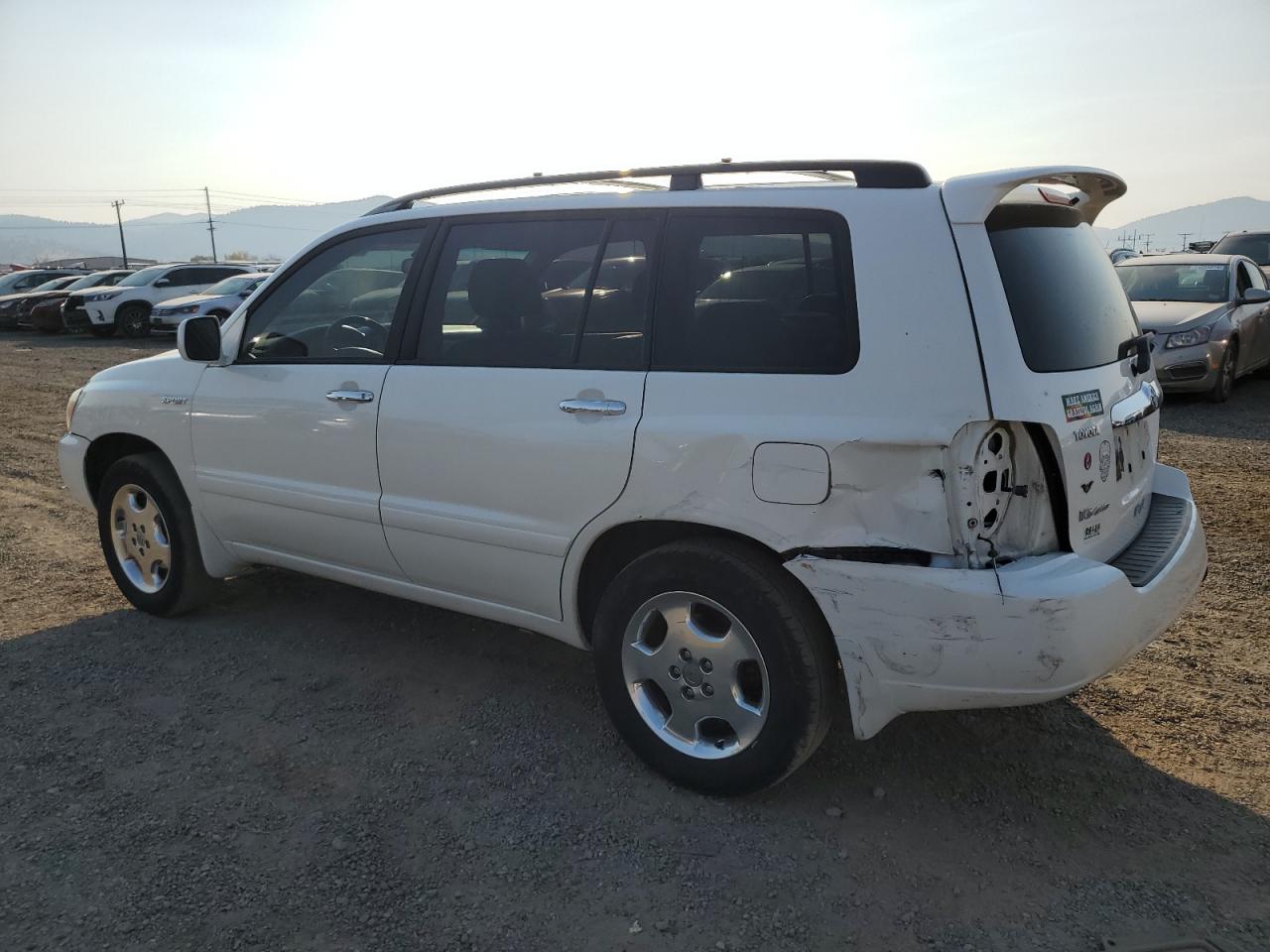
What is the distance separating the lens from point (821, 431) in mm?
2707

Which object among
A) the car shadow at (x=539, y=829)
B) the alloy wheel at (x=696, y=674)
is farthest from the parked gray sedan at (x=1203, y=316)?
the alloy wheel at (x=696, y=674)

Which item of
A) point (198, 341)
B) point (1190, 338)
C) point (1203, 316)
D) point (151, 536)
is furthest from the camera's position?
point (1203, 316)

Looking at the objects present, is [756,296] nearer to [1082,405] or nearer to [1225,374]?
[1082,405]

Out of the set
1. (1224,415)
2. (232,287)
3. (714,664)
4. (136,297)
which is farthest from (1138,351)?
(136,297)

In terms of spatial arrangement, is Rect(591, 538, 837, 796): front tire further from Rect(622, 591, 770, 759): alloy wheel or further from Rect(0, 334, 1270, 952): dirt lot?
Rect(0, 334, 1270, 952): dirt lot

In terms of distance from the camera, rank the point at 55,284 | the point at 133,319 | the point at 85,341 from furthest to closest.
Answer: the point at 55,284 → the point at 133,319 → the point at 85,341

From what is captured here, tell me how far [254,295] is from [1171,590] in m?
3.62

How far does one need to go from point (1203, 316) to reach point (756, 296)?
9202 mm

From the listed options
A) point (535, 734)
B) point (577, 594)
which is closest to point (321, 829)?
point (535, 734)

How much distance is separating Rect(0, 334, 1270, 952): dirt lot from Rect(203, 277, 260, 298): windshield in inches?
691

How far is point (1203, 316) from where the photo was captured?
1028cm

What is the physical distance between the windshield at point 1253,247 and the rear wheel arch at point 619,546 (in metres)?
17.4

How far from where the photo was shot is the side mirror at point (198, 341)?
4.18 metres

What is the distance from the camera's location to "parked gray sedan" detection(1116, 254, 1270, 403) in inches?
400
